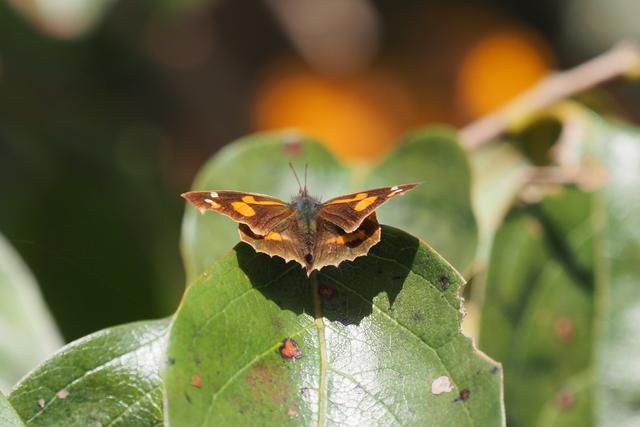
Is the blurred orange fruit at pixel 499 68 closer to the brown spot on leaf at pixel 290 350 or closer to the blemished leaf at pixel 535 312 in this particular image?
the blemished leaf at pixel 535 312

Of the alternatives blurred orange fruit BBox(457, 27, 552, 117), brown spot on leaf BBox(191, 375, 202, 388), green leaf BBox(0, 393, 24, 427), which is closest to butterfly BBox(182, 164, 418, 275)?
brown spot on leaf BBox(191, 375, 202, 388)

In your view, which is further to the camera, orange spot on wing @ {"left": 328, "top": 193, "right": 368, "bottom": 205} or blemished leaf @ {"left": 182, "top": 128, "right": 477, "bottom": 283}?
blemished leaf @ {"left": 182, "top": 128, "right": 477, "bottom": 283}

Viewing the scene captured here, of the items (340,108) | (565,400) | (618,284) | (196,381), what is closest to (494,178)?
(618,284)

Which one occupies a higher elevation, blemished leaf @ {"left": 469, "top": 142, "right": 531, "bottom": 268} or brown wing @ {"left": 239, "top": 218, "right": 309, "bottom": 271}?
blemished leaf @ {"left": 469, "top": 142, "right": 531, "bottom": 268}

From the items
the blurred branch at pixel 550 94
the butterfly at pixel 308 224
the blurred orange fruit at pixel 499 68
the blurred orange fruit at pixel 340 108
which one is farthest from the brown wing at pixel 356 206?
the blurred orange fruit at pixel 499 68

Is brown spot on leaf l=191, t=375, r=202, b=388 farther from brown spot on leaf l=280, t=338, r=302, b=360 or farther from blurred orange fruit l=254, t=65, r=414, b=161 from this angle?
blurred orange fruit l=254, t=65, r=414, b=161

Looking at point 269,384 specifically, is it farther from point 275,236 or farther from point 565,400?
point 565,400

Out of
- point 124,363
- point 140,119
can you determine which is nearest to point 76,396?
point 124,363
